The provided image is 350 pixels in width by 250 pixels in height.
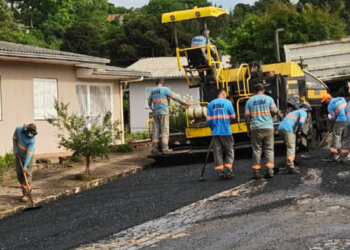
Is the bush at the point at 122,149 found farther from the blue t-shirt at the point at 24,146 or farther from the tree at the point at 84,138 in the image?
the blue t-shirt at the point at 24,146

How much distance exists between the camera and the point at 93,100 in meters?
18.6

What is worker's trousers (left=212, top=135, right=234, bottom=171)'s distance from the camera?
38.1 ft

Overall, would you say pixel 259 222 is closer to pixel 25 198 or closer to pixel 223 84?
pixel 25 198

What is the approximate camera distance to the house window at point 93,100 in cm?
1802

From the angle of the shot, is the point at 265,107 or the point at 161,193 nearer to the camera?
the point at 161,193

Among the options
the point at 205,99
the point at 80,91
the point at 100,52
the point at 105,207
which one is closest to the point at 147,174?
the point at 205,99

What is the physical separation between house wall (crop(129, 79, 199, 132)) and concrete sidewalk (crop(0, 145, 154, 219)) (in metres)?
17.2

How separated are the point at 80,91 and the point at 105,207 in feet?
28.0

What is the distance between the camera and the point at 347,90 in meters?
18.5

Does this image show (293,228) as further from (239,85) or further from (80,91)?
(80,91)

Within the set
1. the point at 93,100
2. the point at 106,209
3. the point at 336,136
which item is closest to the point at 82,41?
the point at 93,100

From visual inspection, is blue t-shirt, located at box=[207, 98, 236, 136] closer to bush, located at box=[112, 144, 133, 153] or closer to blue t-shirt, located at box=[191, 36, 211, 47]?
blue t-shirt, located at box=[191, 36, 211, 47]

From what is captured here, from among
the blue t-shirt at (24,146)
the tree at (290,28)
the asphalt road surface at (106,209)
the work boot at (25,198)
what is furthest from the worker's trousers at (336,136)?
the tree at (290,28)

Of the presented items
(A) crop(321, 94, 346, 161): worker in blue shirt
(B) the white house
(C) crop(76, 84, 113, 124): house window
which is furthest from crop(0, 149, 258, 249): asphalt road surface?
(B) the white house
